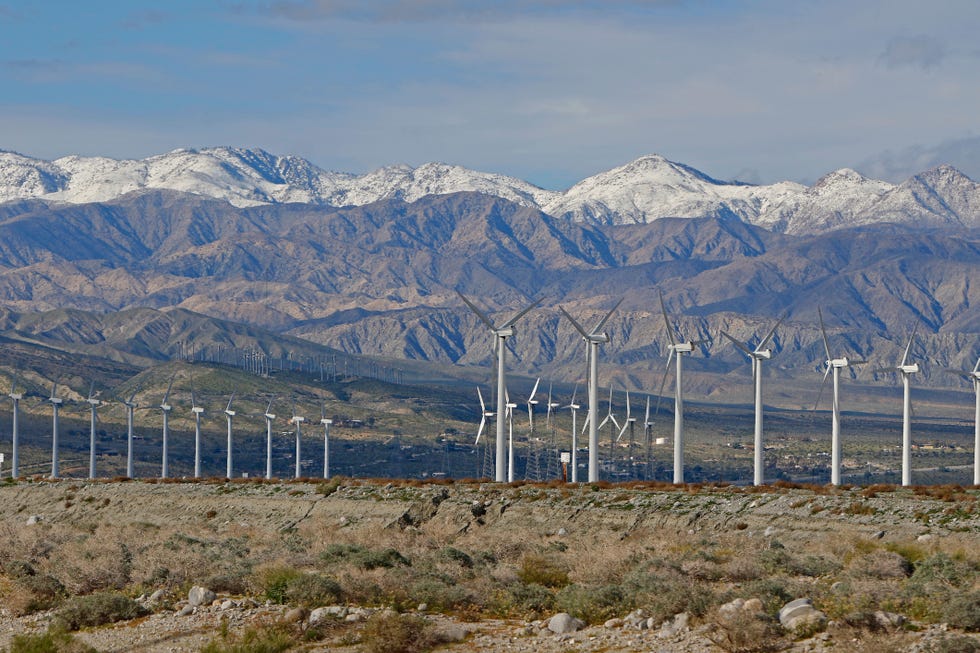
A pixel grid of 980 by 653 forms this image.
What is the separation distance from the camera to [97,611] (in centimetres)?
3903

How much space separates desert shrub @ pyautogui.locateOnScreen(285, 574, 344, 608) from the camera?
3831 centimetres

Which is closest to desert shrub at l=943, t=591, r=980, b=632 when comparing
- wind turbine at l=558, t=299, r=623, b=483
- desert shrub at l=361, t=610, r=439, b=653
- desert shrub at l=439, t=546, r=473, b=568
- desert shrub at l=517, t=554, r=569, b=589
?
desert shrub at l=361, t=610, r=439, b=653

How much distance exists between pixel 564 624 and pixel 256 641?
22.5 ft

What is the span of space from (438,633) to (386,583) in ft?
16.0

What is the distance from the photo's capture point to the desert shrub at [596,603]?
118ft

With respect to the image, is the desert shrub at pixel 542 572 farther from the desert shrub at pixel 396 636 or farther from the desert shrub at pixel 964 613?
the desert shrub at pixel 964 613

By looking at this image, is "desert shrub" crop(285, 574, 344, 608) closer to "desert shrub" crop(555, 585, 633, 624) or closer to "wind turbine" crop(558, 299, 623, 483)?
"desert shrub" crop(555, 585, 633, 624)

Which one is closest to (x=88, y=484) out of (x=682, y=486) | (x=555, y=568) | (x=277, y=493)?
(x=277, y=493)

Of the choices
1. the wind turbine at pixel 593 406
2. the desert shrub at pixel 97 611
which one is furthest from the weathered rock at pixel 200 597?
the wind turbine at pixel 593 406

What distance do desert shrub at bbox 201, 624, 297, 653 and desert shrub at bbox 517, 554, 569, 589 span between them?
24.7 ft

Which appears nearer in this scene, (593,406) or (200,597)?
(200,597)

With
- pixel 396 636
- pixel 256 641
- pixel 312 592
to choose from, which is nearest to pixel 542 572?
pixel 312 592

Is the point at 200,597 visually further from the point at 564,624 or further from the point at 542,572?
the point at 564,624

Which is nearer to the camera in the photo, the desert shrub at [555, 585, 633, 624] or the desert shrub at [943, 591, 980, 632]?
the desert shrub at [943, 591, 980, 632]
